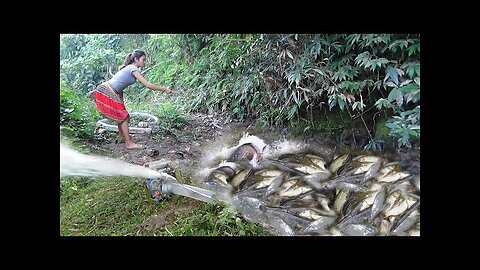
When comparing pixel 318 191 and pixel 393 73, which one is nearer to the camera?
pixel 393 73

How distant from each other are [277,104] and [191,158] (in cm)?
76

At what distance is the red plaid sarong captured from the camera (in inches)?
130

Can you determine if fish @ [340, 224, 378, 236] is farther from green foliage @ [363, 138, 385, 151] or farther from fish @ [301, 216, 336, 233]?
green foliage @ [363, 138, 385, 151]

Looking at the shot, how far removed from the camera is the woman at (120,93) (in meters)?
3.29

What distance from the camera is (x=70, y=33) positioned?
3.24 metres

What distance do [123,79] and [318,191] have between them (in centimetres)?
166

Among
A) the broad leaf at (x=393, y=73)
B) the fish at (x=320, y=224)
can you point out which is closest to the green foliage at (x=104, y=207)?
the fish at (x=320, y=224)

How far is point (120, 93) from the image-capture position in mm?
3303

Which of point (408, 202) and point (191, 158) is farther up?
point (191, 158)

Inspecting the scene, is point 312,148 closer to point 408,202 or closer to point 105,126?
point 408,202

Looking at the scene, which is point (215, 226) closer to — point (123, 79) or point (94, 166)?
point (94, 166)

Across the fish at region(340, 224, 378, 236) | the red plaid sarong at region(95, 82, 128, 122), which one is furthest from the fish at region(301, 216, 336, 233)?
the red plaid sarong at region(95, 82, 128, 122)

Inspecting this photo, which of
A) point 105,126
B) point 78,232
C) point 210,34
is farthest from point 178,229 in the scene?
point 210,34

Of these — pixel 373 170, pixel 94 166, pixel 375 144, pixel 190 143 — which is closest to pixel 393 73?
pixel 375 144
